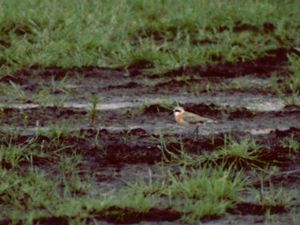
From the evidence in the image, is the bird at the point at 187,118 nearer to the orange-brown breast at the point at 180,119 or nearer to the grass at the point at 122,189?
the orange-brown breast at the point at 180,119

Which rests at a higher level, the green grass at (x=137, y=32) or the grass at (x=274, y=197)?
the grass at (x=274, y=197)

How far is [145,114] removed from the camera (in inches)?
266

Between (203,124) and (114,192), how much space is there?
5.05 ft

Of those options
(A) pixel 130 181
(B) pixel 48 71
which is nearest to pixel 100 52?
(B) pixel 48 71

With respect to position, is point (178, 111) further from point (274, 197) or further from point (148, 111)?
point (274, 197)

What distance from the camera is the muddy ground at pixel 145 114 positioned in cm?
553

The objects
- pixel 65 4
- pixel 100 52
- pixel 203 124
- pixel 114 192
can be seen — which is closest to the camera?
pixel 114 192

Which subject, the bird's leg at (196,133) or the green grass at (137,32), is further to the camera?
the green grass at (137,32)

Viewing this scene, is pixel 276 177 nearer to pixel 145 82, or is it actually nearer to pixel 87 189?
pixel 87 189

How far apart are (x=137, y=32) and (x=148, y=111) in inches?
80.5

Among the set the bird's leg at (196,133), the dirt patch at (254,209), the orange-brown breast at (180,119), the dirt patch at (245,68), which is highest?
the dirt patch at (254,209)

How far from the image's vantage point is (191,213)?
15.6ft

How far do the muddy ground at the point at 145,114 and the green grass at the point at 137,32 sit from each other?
16 centimetres

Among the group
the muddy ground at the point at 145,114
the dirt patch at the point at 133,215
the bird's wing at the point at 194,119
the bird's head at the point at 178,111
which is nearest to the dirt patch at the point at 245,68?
the muddy ground at the point at 145,114
